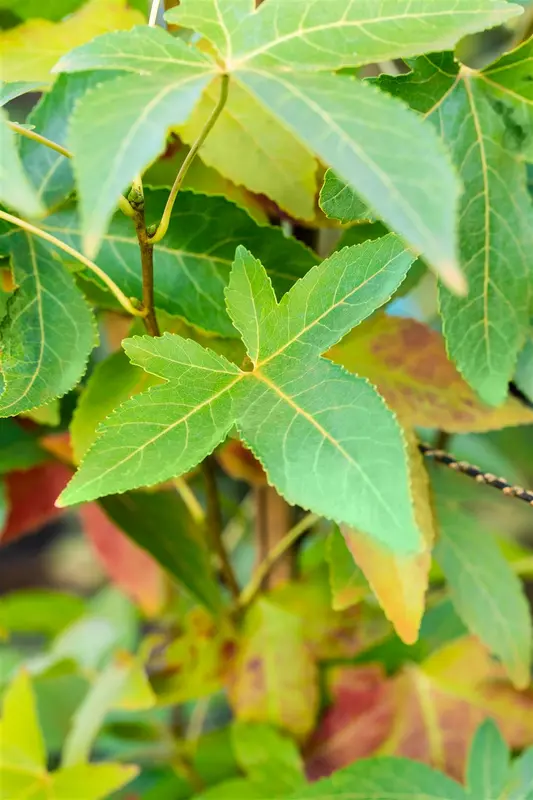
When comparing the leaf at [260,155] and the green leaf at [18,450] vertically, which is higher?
the leaf at [260,155]

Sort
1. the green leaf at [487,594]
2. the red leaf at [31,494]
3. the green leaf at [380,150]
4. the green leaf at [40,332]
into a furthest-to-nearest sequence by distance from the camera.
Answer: the red leaf at [31,494] → the green leaf at [487,594] → the green leaf at [40,332] → the green leaf at [380,150]

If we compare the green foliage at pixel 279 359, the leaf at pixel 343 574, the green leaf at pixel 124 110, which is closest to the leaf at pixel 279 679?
the green foliage at pixel 279 359

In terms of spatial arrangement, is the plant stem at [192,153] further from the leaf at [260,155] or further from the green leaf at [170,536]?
the green leaf at [170,536]

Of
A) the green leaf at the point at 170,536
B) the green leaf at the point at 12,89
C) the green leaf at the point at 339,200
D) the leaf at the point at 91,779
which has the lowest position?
the leaf at the point at 91,779

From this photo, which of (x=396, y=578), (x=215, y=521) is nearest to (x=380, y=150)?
(x=396, y=578)

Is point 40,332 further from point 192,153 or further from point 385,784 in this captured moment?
point 385,784

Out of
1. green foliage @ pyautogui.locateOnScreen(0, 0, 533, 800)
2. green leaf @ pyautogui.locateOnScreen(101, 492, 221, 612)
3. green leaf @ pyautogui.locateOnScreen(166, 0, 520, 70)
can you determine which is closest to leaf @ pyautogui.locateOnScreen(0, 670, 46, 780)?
green foliage @ pyautogui.locateOnScreen(0, 0, 533, 800)
